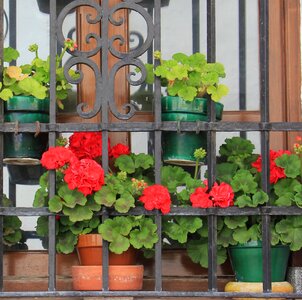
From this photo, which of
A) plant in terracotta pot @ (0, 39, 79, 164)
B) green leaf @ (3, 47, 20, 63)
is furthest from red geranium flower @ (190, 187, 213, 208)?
green leaf @ (3, 47, 20, 63)

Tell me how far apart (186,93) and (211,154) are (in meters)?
0.27

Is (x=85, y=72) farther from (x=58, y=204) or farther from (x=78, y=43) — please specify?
(x=58, y=204)

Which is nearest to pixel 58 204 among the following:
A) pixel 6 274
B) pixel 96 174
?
pixel 96 174

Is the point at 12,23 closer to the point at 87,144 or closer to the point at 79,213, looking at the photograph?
the point at 87,144

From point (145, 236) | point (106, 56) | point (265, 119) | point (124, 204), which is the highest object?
point (106, 56)

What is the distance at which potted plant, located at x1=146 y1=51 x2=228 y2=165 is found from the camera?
191 inches

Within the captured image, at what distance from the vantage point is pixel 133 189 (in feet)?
15.8

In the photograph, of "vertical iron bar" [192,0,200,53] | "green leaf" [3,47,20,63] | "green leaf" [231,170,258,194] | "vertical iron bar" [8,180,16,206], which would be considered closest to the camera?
"green leaf" [231,170,258,194]

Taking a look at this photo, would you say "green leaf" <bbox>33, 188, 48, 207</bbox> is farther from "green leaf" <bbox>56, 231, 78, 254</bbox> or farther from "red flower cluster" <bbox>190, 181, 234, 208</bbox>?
"red flower cluster" <bbox>190, 181, 234, 208</bbox>

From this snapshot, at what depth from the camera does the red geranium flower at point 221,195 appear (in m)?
4.76

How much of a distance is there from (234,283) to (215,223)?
277 mm

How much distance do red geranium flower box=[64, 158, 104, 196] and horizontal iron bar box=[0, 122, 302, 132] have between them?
16cm

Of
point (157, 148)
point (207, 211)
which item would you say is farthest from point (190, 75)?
point (207, 211)

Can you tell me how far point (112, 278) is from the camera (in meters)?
4.80
